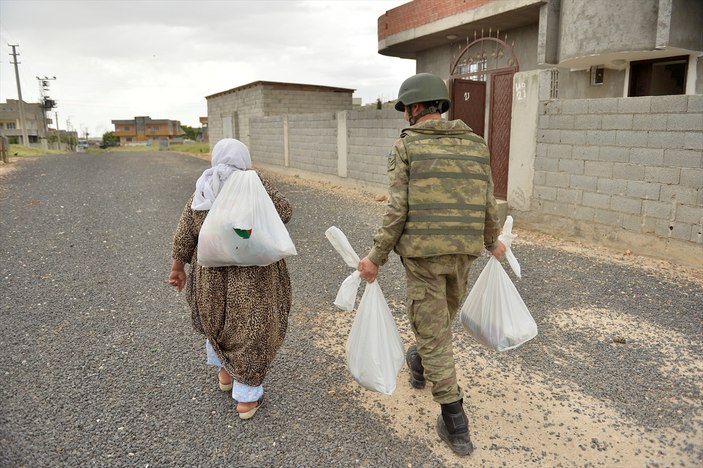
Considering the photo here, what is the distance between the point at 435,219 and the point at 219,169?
43.1 inches

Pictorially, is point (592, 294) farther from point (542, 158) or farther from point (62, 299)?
point (62, 299)

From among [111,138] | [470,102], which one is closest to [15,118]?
[111,138]

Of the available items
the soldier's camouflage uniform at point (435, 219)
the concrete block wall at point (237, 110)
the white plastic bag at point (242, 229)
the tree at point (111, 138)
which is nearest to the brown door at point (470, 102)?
the soldier's camouflage uniform at point (435, 219)

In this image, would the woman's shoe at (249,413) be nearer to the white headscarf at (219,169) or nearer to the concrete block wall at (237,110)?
the white headscarf at (219,169)

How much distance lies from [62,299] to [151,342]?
146 centimetres

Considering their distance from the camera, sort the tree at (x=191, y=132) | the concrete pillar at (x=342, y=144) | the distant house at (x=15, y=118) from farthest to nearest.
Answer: the tree at (x=191, y=132) < the distant house at (x=15, y=118) < the concrete pillar at (x=342, y=144)

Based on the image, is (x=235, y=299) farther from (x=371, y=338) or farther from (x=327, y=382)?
(x=327, y=382)

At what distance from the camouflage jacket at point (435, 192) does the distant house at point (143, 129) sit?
91116mm

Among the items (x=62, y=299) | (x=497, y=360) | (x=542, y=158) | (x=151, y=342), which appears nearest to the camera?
(x=497, y=360)

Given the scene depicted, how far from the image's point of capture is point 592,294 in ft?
14.9

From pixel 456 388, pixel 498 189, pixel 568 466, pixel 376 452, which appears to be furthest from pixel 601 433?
pixel 498 189

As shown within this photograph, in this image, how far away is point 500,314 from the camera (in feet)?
8.62

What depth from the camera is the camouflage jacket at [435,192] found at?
7.53ft

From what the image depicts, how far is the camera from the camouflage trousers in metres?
2.37
